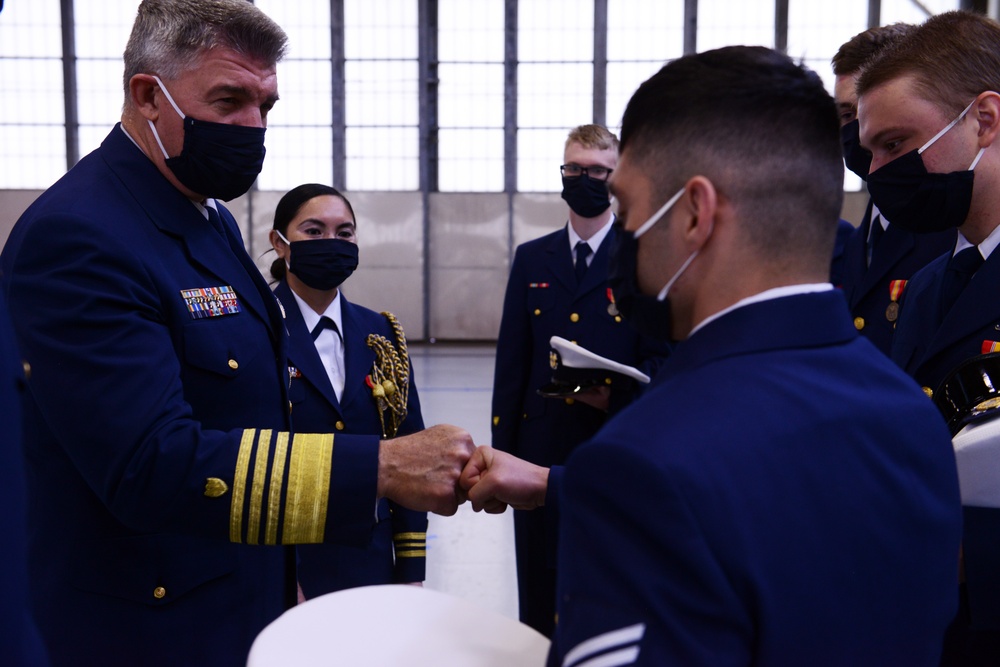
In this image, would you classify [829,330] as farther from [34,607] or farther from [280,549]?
[34,607]

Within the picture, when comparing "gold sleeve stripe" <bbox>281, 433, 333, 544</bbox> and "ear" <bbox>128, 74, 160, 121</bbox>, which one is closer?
"gold sleeve stripe" <bbox>281, 433, 333, 544</bbox>

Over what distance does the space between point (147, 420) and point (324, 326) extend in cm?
182

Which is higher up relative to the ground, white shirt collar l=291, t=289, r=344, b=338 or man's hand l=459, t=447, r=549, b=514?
white shirt collar l=291, t=289, r=344, b=338

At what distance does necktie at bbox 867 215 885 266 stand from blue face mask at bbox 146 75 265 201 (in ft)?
7.32

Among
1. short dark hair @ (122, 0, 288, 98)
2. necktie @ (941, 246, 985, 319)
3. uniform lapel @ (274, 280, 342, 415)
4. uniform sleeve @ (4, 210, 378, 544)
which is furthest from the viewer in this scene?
uniform lapel @ (274, 280, 342, 415)

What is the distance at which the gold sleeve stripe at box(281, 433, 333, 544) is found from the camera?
1.84m

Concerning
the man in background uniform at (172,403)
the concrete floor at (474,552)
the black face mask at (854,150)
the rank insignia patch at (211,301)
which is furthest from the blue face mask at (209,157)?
the concrete floor at (474,552)

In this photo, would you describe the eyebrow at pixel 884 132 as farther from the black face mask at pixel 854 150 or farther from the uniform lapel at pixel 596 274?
the uniform lapel at pixel 596 274

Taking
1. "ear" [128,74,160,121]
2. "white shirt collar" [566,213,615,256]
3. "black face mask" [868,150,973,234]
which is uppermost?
"ear" [128,74,160,121]

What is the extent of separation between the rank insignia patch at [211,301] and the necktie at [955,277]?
179 centimetres

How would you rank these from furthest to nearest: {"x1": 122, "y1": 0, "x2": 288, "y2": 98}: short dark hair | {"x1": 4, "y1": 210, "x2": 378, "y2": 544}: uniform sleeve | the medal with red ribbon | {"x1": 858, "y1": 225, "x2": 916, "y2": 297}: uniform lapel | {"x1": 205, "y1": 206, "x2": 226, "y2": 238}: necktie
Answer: {"x1": 858, "y1": 225, "x2": 916, "y2": 297}: uniform lapel → the medal with red ribbon → {"x1": 205, "y1": 206, "x2": 226, "y2": 238}: necktie → {"x1": 122, "y1": 0, "x2": 288, "y2": 98}: short dark hair → {"x1": 4, "y1": 210, "x2": 378, "y2": 544}: uniform sleeve

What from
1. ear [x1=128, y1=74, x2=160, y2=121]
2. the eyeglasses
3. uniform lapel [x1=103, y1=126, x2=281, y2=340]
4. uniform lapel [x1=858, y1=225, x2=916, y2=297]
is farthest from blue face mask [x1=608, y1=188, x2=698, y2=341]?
the eyeglasses

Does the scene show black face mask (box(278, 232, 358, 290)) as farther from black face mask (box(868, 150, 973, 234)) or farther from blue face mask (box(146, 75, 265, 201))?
black face mask (box(868, 150, 973, 234))

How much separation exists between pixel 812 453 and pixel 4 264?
5.48ft
